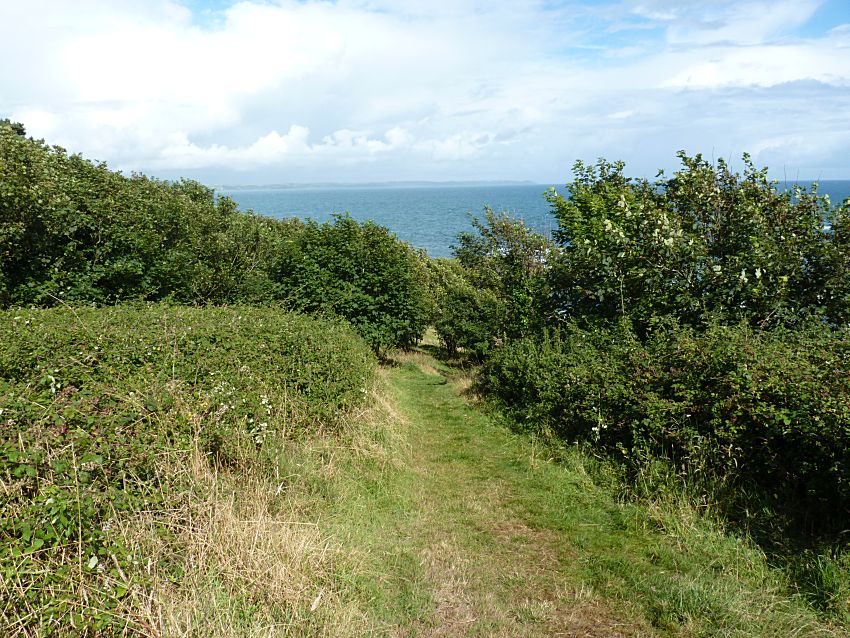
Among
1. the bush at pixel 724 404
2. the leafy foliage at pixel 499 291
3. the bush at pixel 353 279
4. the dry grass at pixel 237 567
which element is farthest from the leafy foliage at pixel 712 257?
the dry grass at pixel 237 567

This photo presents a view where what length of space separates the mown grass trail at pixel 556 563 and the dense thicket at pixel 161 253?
7.59 meters

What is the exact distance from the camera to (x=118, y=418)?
4703 millimetres

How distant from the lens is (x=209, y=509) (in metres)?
4.59

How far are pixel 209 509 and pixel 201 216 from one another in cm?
1371

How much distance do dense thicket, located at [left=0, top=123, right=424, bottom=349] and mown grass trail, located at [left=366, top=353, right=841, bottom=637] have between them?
7591mm

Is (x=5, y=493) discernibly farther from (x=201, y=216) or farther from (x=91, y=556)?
(x=201, y=216)

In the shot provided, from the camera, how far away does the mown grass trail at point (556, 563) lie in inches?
179

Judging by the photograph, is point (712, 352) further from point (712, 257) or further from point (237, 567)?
point (237, 567)

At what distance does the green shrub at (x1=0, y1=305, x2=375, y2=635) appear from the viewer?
3502 mm

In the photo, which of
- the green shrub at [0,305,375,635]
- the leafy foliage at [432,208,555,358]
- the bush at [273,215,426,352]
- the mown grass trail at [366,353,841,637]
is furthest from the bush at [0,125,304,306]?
the mown grass trail at [366,353,841,637]

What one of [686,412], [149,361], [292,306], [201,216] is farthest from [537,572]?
[201,216]

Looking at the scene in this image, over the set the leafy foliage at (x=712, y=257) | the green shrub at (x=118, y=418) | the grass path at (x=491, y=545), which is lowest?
the grass path at (x=491, y=545)

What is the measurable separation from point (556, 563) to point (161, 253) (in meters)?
12.2

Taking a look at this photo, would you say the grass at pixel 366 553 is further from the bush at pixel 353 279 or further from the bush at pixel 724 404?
the bush at pixel 353 279
